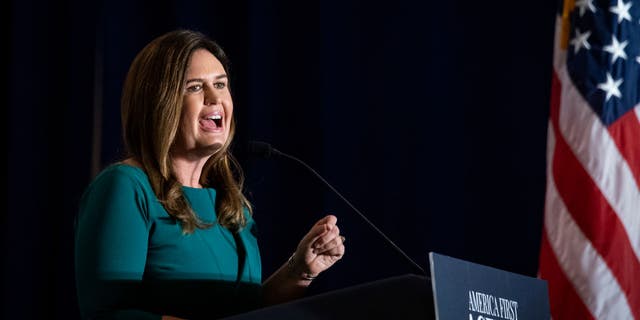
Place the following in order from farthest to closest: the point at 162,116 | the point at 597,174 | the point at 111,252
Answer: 1. the point at 597,174
2. the point at 162,116
3. the point at 111,252

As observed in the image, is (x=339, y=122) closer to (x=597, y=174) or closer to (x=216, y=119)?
(x=597, y=174)

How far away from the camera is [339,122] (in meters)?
3.53

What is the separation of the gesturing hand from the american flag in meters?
1.20

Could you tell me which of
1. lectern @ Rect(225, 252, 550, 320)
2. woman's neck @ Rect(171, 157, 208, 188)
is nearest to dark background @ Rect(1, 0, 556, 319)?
woman's neck @ Rect(171, 157, 208, 188)

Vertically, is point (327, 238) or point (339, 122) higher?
point (339, 122)

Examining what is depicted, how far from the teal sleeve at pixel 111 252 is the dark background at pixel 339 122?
6.16ft

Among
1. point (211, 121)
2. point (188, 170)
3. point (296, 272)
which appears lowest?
point (296, 272)

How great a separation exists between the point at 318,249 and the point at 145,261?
326 mm

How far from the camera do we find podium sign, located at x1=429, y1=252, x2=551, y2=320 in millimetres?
1188

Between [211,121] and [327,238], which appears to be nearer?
[327,238]

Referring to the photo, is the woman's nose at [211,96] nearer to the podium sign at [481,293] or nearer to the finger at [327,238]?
the finger at [327,238]

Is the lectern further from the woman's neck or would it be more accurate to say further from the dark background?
the dark background

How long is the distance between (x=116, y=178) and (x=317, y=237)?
38 centimetres

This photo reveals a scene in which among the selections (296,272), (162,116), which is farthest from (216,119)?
(296,272)
